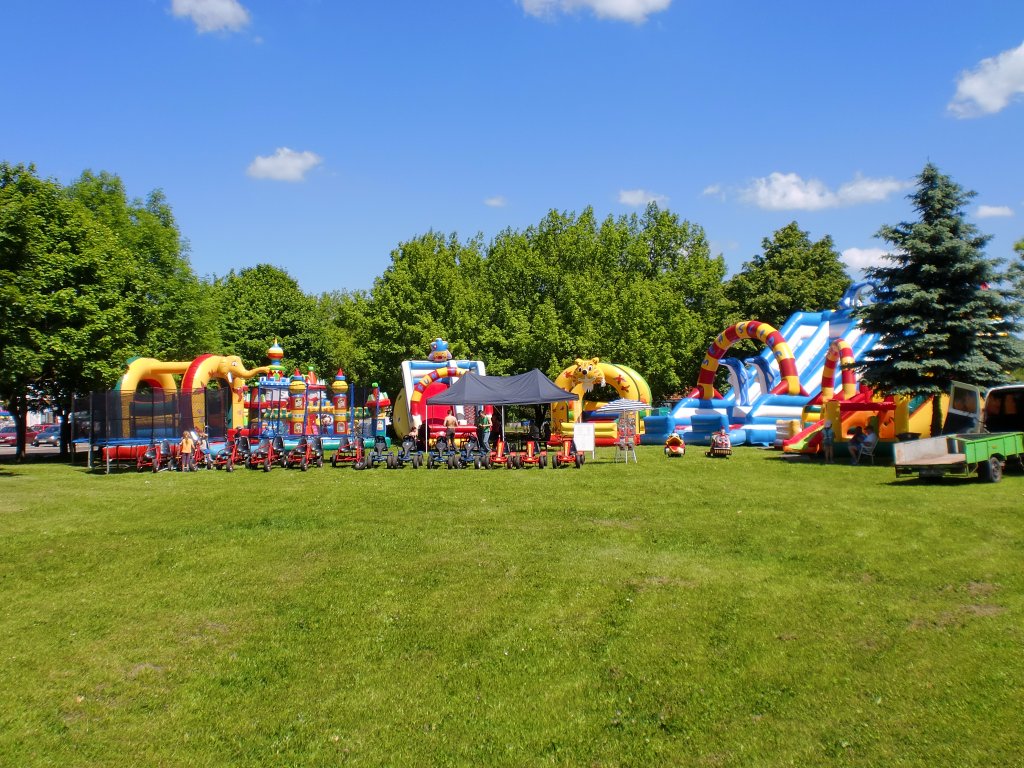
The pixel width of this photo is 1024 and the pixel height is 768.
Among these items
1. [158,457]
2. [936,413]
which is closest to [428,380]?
[158,457]

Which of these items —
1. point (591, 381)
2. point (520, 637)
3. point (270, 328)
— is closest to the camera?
point (520, 637)

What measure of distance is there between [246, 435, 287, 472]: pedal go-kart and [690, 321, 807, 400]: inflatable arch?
17.3 m

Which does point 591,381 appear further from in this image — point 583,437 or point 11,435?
point 11,435

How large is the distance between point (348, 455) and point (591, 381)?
31.3ft

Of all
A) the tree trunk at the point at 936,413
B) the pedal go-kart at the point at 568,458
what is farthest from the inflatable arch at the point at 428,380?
the tree trunk at the point at 936,413

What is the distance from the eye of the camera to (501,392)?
24.3 m

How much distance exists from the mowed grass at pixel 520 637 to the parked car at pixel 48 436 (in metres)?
34.5

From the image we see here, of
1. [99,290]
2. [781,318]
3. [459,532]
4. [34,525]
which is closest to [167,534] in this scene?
[34,525]

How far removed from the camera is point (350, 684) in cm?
621

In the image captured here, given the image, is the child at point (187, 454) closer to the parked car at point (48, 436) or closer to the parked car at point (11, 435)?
the parked car at point (48, 436)

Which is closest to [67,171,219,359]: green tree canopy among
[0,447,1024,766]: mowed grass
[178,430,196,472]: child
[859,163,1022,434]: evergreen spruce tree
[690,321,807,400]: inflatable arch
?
[178,430,196,472]: child

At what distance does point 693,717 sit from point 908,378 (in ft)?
63.5

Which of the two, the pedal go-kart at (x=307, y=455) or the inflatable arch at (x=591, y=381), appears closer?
the pedal go-kart at (x=307, y=455)

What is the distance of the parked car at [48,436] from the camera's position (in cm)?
4324
